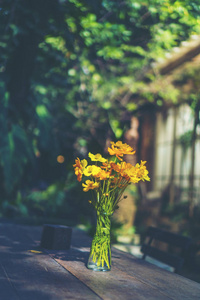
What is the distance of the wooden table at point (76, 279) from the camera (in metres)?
1.70

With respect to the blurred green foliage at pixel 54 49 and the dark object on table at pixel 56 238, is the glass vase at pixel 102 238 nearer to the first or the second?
the dark object on table at pixel 56 238

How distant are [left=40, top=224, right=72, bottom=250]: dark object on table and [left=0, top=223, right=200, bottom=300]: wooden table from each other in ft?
0.20

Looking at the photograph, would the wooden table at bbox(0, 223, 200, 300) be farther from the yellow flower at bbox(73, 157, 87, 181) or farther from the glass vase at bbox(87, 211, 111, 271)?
the yellow flower at bbox(73, 157, 87, 181)

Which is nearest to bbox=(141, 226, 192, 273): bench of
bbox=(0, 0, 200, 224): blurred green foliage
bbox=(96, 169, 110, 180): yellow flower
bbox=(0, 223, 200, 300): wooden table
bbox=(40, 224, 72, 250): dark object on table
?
bbox=(0, 223, 200, 300): wooden table

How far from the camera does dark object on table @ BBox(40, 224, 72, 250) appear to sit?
2.78 meters

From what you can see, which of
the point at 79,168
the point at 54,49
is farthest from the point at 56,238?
the point at 54,49

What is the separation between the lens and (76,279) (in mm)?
1950

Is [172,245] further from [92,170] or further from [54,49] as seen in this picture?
[54,49]

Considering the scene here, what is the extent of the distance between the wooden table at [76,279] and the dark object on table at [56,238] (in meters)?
0.06

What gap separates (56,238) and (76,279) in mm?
855

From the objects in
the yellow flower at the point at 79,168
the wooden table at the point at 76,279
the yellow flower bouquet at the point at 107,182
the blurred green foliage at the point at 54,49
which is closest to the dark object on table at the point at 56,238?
the wooden table at the point at 76,279

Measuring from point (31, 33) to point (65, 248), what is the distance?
3.66 metres

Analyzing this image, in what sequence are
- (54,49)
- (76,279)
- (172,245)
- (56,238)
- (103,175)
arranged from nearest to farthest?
(76,279) → (103,175) → (56,238) → (172,245) → (54,49)

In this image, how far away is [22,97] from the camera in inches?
240
